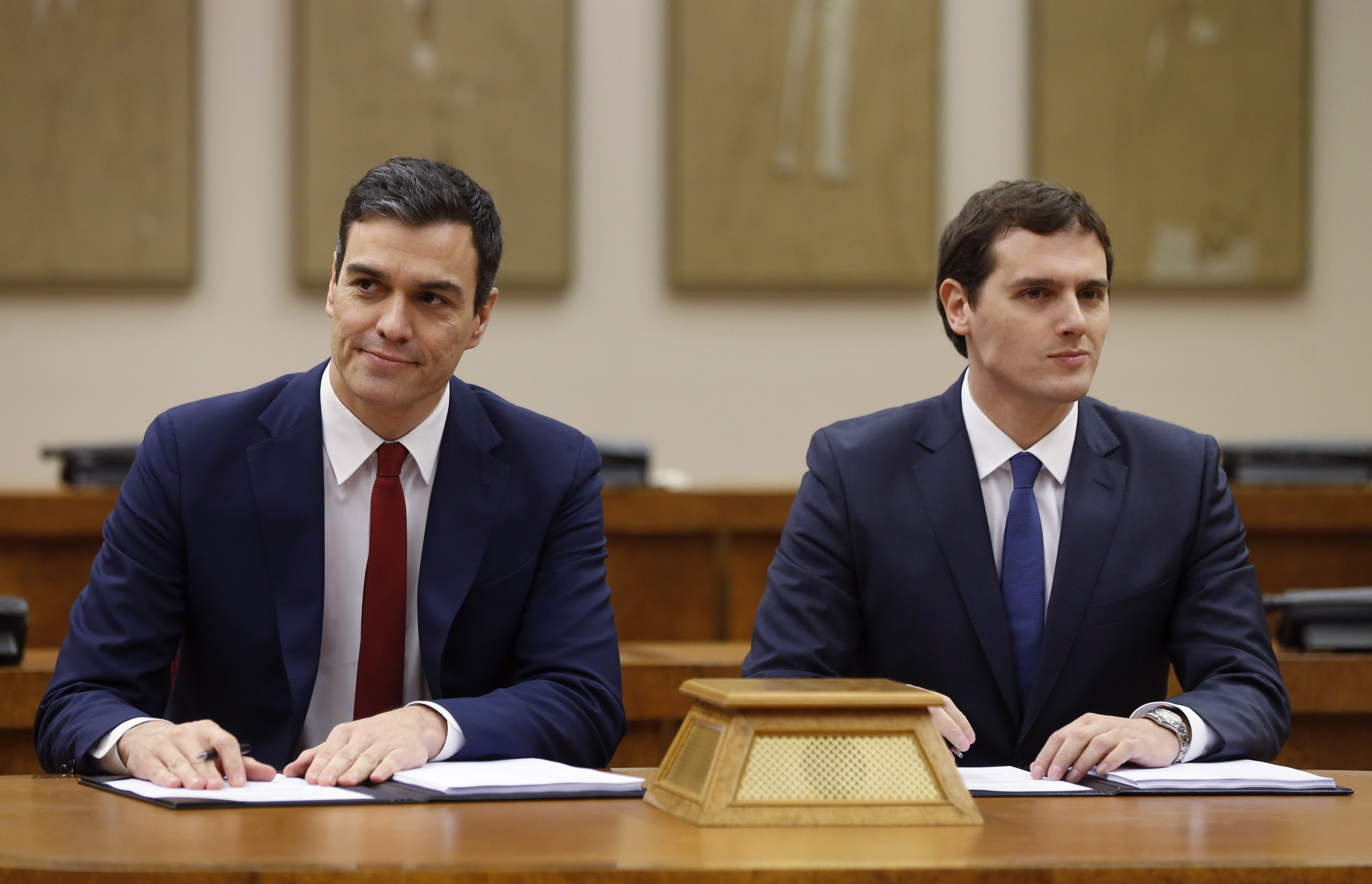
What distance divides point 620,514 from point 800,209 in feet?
3.96

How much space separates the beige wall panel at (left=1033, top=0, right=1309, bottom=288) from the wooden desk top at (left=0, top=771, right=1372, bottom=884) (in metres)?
2.79

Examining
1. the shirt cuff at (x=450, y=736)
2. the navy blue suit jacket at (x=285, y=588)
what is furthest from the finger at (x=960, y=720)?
the shirt cuff at (x=450, y=736)

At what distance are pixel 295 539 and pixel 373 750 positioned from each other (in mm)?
490

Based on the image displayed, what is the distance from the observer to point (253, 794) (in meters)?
1.33

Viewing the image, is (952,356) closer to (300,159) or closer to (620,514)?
(620,514)

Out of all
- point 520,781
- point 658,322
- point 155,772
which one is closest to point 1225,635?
point 520,781

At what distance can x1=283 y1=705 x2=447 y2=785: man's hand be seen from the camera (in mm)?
1393

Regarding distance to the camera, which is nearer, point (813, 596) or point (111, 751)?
point (111, 751)

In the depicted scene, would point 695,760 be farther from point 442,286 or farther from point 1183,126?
point 1183,126

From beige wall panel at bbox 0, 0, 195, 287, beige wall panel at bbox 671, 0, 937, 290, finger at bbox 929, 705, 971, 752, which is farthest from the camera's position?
beige wall panel at bbox 671, 0, 937, 290

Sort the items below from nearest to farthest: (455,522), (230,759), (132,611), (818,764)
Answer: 1. (818,764)
2. (230,759)
3. (132,611)
4. (455,522)

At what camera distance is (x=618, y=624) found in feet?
10.0

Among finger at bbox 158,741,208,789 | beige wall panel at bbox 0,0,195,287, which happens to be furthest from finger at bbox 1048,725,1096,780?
beige wall panel at bbox 0,0,195,287

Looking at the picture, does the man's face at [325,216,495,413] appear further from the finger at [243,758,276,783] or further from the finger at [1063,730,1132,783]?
the finger at [1063,730,1132,783]
